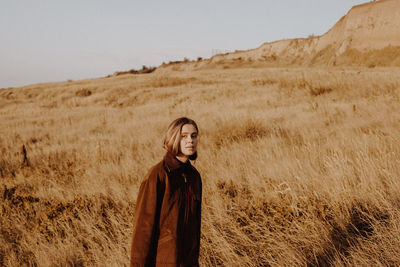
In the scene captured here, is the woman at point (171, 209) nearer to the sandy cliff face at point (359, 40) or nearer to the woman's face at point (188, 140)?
the woman's face at point (188, 140)

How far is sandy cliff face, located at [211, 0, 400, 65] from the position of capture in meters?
30.1

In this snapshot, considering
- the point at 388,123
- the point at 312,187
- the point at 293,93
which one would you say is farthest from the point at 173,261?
the point at 293,93


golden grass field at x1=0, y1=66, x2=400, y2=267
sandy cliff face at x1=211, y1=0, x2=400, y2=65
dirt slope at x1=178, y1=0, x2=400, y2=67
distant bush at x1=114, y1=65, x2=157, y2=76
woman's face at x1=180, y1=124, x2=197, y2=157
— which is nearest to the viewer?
woman's face at x1=180, y1=124, x2=197, y2=157

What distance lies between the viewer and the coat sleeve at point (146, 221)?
4.49 feet

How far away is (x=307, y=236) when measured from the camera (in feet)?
7.65

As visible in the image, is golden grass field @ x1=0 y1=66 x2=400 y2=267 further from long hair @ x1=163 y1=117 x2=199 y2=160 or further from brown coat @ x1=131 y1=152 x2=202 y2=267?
long hair @ x1=163 y1=117 x2=199 y2=160

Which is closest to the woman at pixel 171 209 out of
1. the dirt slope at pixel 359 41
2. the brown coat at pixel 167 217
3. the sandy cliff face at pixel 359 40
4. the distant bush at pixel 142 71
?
the brown coat at pixel 167 217

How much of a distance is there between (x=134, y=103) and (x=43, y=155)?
11.1 metres

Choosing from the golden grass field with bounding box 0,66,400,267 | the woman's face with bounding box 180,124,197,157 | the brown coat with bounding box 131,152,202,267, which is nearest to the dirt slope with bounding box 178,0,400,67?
the golden grass field with bounding box 0,66,400,267

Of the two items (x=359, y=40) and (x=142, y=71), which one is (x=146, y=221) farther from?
(x=142, y=71)

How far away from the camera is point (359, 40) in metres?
33.5

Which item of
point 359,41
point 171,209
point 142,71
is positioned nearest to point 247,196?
point 171,209

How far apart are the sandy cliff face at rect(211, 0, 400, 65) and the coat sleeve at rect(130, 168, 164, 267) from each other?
34602mm

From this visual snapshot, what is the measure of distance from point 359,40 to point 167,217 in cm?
4046
